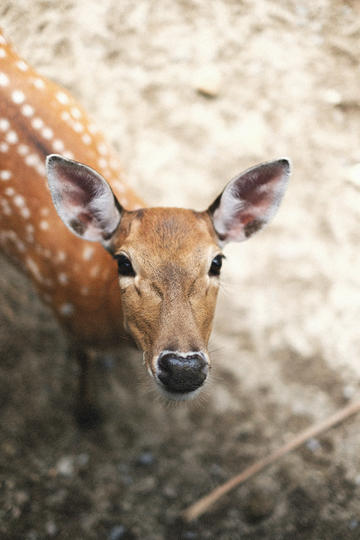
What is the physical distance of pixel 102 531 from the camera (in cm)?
298

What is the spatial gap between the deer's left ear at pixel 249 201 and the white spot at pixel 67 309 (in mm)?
1097

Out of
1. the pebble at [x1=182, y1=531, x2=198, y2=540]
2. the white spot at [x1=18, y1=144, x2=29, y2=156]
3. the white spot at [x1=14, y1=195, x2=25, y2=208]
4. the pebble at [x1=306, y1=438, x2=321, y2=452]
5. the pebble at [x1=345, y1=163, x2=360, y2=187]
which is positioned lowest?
the pebble at [x1=306, y1=438, x2=321, y2=452]

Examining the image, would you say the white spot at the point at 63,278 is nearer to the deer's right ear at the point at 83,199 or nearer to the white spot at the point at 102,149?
the deer's right ear at the point at 83,199

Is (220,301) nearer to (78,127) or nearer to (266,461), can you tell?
(266,461)

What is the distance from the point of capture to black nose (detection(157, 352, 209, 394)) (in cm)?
185

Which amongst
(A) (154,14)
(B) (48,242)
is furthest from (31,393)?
(A) (154,14)

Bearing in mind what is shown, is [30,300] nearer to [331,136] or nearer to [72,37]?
[72,37]

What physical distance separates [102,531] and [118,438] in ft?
2.03

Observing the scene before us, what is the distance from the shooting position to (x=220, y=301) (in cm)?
380

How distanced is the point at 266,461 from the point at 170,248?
1.96 meters

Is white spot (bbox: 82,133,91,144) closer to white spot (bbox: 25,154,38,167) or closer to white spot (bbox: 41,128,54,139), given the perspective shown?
white spot (bbox: 41,128,54,139)

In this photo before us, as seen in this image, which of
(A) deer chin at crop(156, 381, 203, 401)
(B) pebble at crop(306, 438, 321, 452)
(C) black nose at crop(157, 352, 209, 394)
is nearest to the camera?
(C) black nose at crop(157, 352, 209, 394)

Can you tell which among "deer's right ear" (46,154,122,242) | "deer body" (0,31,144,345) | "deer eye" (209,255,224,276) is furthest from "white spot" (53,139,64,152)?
"deer eye" (209,255,224,276)

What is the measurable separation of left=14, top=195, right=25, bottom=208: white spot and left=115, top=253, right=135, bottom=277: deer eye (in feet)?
3.11
